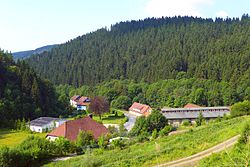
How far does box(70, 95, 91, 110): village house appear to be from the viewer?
82425 millimetres

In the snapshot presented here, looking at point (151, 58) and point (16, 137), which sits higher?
point (151, 58)

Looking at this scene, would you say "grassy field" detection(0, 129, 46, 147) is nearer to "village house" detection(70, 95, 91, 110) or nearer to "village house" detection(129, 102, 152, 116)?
"village house" detection(129, 102, 152, 116)

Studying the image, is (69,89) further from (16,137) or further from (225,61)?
(16,137)

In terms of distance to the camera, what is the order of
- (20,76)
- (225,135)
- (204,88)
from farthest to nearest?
(204,88) < (20,76) < (225,135)

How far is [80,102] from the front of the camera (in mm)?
84188

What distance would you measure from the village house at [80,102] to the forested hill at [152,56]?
753 inches

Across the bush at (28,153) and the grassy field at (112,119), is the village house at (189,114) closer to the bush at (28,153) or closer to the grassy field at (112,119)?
the grassy field at (112,119)

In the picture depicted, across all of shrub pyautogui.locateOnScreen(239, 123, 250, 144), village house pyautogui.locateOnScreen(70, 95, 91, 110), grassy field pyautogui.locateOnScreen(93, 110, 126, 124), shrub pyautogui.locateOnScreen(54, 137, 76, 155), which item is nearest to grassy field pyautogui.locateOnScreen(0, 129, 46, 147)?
shrub pyautogui.locateOnScreen(54, 137, 76, 155)

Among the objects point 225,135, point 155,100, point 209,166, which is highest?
point 209,166

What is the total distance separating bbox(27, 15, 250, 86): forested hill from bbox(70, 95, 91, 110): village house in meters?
19.1

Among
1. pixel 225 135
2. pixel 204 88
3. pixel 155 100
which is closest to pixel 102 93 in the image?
pixel 155 100

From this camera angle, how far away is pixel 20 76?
63906mm

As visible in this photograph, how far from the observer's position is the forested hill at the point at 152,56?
281 ft

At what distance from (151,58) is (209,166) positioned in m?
99.6
